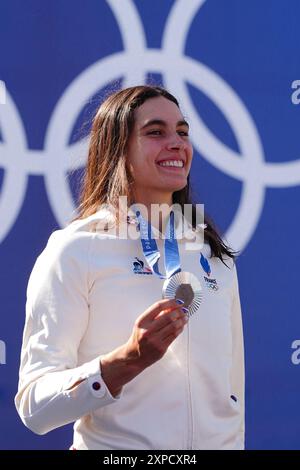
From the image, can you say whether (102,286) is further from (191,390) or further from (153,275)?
(191,390)

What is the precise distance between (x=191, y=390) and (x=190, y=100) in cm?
125

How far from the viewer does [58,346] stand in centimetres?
143

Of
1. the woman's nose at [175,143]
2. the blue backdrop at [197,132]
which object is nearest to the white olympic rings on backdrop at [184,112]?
the blue backdrop at [197,132]

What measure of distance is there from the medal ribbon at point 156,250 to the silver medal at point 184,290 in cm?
8

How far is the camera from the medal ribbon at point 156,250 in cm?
144

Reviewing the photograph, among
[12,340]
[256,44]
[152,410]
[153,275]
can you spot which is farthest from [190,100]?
[152,410]

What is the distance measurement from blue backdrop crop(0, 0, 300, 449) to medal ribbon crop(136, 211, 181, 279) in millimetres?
874

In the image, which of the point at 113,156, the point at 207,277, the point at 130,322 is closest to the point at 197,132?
the point at 113,156

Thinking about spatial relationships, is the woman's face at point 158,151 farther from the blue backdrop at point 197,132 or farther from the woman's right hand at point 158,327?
the blue backdrop at point 197,132

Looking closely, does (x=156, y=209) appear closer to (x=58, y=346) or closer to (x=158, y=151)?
(x=158, y=151)

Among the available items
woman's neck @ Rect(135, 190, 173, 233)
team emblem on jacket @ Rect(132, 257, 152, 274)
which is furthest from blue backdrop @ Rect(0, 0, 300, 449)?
team emblem on jacket @ Rect(132, 257, 152, 274)

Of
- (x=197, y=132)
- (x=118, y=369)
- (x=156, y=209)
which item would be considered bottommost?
(x=118, y=369)

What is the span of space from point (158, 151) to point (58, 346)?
470mm

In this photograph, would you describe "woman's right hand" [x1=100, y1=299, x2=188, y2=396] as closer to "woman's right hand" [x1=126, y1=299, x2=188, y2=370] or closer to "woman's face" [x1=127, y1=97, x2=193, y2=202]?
"woman's right hand" [x1=126, y1=299, x2=188, y2=370]
